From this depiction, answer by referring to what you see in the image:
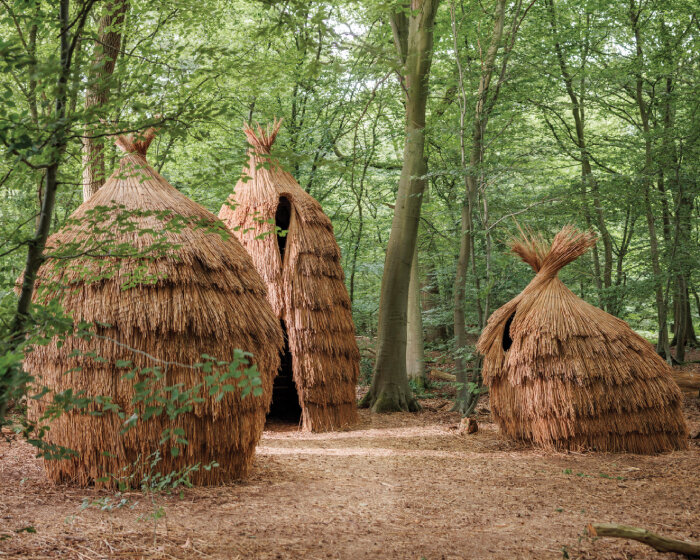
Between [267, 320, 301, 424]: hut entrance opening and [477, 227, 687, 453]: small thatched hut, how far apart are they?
410 centimetres

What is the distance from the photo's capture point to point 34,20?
2619 mm

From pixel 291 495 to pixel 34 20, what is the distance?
345 centimetres

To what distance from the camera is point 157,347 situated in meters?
4.37

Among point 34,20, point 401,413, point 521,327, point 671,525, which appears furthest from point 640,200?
point 34,20

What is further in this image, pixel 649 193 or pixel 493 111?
pixel 649 193

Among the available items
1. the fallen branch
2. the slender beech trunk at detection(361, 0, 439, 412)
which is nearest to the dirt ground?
the fallen branch

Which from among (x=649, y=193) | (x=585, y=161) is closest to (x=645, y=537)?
(x=649, y=193)

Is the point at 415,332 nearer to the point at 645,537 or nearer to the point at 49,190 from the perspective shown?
the point at 645,537

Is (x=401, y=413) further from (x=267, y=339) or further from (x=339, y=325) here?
(x=267, y=339)

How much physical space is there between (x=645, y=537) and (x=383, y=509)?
1.79 m

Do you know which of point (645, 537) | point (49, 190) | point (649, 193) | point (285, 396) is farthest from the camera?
point (285, 396)

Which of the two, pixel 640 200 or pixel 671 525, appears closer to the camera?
pixel 671 525

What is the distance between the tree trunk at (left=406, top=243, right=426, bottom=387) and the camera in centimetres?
1164

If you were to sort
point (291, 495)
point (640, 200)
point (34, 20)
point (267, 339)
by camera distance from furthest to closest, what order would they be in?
point (640, 200) < point (267, 339) < point (291, 495) < point (34, 20)
